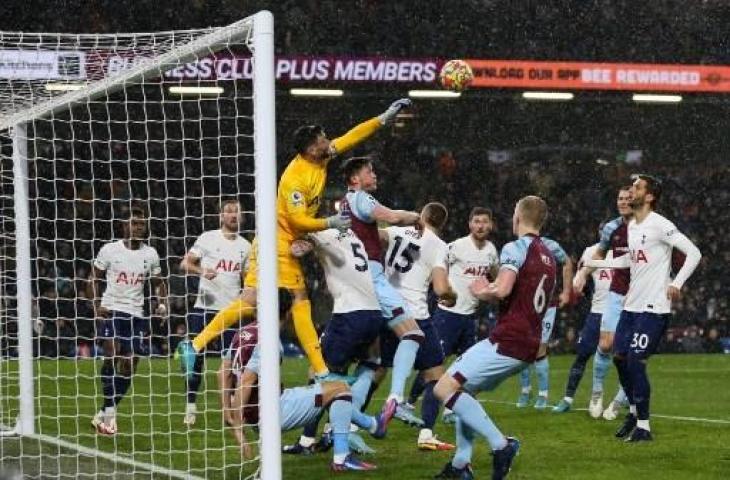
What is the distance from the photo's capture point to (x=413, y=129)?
3034 cm

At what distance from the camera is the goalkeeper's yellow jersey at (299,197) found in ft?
32.4

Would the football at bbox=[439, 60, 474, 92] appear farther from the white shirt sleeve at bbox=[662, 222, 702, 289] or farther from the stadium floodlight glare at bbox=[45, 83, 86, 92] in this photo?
the stadium floodlight glare at bbox=[45, 83, 86, 92]

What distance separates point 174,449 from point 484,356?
339 centimetres

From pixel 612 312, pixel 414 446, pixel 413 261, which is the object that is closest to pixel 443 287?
pixel 414 446

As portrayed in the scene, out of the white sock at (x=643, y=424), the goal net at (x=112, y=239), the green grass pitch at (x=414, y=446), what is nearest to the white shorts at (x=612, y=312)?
the green grass pitch at (x=414, y=446)

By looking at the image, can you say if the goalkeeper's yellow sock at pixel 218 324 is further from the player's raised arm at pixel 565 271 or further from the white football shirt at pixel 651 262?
the white football shirt at pixel 651 262

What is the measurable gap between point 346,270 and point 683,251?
10.3 feet

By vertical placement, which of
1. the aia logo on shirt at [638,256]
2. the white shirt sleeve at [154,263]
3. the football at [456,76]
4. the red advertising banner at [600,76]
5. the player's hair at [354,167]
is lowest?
the white shirt sleeve at [154,263]

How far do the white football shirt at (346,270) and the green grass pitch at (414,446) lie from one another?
1171 millimetres

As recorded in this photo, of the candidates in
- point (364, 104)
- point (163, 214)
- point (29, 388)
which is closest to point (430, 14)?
point (364, 104)

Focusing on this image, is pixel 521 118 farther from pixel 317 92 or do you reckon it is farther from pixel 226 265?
pixel 226 265

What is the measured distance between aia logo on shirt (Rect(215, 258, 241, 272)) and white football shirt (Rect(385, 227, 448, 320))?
2.01 metres

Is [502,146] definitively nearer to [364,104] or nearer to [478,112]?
[478,112]

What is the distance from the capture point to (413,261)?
481 inches
